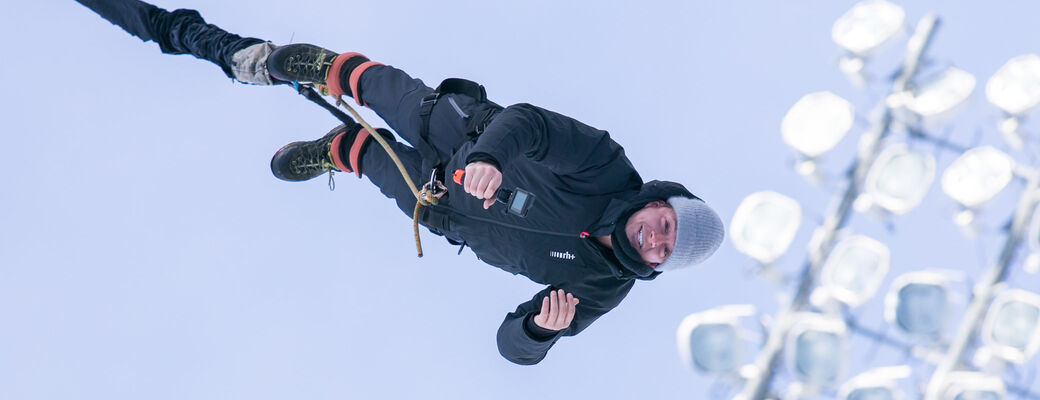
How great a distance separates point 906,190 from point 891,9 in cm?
55

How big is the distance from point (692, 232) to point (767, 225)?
0.45m

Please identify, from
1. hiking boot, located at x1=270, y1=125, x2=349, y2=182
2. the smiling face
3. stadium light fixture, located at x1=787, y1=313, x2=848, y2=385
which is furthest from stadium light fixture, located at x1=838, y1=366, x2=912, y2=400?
hiking boot, located at x1=270, y1=125, x2=349, y2=182

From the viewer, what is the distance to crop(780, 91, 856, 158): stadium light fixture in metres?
2.50

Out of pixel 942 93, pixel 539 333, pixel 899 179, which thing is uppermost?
pixel 942 93

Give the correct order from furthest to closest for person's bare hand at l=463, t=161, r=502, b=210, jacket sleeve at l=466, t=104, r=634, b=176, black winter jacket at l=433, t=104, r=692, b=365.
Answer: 1. black winter jacket at l=433, t=104, r=692, b=365
2. jacket sleeve at l=466, t=104, r=634, b=176
3. person's bare hand at l=463, t=161, r=502, b=210

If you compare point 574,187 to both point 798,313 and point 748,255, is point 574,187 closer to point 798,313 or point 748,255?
point 748,255

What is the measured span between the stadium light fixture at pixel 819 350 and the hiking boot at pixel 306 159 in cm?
157

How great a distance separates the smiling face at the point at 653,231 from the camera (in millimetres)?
2072

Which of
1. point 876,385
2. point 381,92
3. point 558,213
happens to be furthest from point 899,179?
point 381,92

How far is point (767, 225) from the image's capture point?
2.44 meters

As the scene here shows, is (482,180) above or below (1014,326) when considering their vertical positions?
below

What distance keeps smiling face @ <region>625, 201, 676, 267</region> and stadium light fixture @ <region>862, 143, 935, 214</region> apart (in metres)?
0.76

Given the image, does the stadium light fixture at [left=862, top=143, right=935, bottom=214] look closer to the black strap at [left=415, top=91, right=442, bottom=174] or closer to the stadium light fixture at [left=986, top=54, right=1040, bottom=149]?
the stadium light fixture at [left=986, top=54, right=1040, bottom=149]

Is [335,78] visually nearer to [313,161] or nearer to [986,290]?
[313,161]
